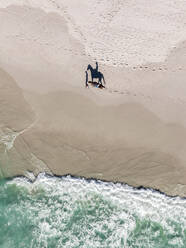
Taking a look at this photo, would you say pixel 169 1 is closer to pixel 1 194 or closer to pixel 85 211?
pixel 85 211

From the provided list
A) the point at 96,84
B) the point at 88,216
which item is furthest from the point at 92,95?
the point at 88,216

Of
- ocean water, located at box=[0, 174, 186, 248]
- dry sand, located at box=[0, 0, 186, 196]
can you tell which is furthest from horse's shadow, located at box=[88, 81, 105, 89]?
ocean water, located at box=[0, 174, 186, 248]

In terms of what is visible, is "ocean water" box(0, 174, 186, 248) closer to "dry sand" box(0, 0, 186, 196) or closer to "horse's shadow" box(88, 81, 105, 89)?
"dry sand" box(0, 0, 186, 196)

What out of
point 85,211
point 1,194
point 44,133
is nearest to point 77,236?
point 85,211

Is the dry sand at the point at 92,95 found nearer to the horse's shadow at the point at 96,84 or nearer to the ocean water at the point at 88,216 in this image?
the horse's shadow at the point at 96,84

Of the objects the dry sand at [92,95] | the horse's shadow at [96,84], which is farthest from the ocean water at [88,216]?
the horse's shadow at [96,84]

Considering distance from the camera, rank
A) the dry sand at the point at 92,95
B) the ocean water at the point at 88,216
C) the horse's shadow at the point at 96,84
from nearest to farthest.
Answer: the dry sand at the point at 92,95, the horse's shadow at the point at 96,84, the ocean water at the point at 88,216
